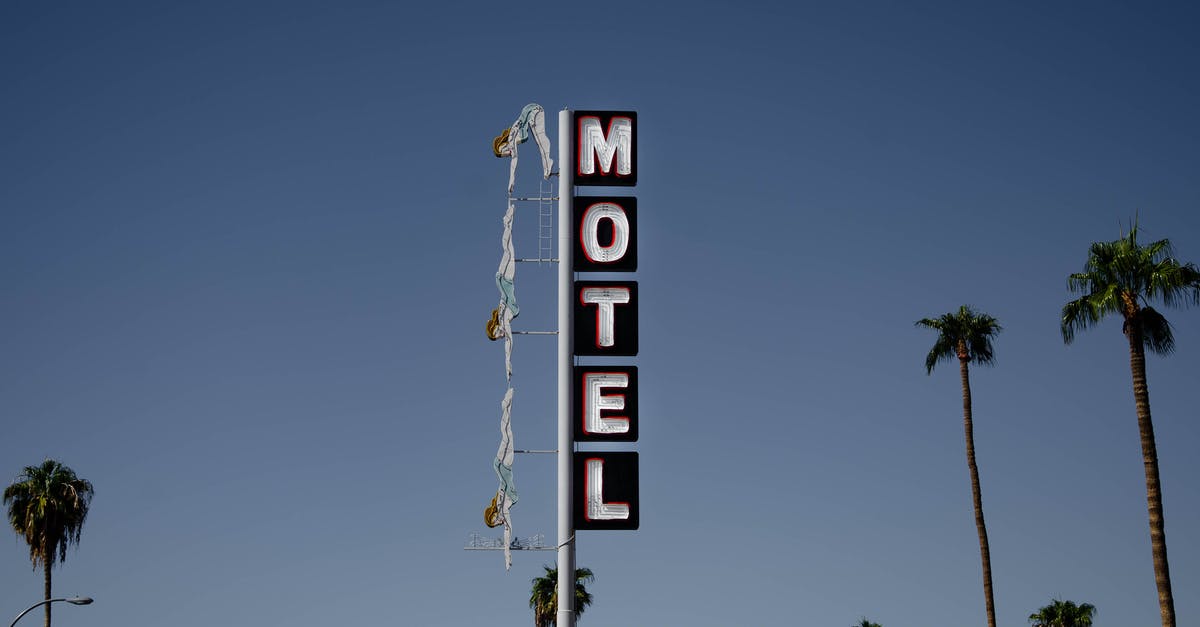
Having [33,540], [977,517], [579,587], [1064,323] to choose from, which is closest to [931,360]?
[977,517]

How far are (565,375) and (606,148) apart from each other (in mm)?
5835

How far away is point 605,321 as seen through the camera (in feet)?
120

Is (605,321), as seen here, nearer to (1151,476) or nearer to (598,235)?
(598,235)

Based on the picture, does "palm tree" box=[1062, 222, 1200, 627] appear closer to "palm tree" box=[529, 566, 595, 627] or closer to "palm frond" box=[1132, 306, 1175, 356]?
"palm frond" box=[1132, 306, 1175, 356]

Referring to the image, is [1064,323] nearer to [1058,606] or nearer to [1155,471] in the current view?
[1155,471]

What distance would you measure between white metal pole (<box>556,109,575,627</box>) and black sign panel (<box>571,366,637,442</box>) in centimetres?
32

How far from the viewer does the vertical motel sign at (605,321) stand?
118ft

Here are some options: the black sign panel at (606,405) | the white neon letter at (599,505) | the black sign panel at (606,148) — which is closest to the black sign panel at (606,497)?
the white neon letter at (599,505)

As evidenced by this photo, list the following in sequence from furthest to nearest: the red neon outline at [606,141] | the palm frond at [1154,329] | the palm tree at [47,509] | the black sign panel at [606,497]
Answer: the palm tree at [47,509]
the palm frond at [1154,329]
the red neon outline at [606,141]
the black sign panel at [606,497]

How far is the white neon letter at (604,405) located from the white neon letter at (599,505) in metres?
1.05

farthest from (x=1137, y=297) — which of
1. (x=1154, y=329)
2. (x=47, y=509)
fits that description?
(x=47, y=509)

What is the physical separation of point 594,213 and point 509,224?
2182 mm

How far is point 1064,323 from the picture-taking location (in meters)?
50.2

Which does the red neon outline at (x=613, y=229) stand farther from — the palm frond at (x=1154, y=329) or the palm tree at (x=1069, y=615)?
the palm tree at (x=1069, y=615)
